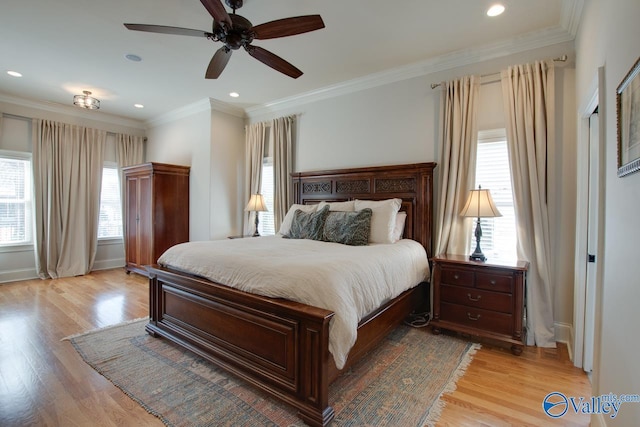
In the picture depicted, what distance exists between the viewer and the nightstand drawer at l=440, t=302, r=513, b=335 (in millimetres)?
2582

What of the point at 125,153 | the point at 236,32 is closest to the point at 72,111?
the point at 125,153

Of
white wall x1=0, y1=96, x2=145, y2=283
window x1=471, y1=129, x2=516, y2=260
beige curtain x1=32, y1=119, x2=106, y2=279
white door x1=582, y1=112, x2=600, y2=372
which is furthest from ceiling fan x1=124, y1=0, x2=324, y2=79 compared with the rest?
white wall x1=0, y1=96, x2=145, y2=283

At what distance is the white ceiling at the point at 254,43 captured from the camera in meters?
2.59

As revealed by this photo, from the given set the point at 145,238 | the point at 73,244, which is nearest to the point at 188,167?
the point at 145,238

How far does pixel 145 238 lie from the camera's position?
504cm

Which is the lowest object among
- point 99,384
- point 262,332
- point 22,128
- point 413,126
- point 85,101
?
point 99,384

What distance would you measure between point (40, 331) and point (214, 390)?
2.24 metres

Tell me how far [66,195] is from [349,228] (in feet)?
17.0

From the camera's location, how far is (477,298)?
8.89ft

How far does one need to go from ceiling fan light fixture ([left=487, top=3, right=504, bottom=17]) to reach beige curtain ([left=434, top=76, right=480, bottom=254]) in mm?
642

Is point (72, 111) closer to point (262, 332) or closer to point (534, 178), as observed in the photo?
point (262, 332)

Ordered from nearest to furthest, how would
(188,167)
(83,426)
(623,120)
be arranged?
(623,120), (83,426), (188,167)

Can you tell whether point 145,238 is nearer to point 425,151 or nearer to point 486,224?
point 425,151

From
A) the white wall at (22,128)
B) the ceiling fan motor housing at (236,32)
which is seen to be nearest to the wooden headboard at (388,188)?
the ceiling fan motor housing at (236,32)
